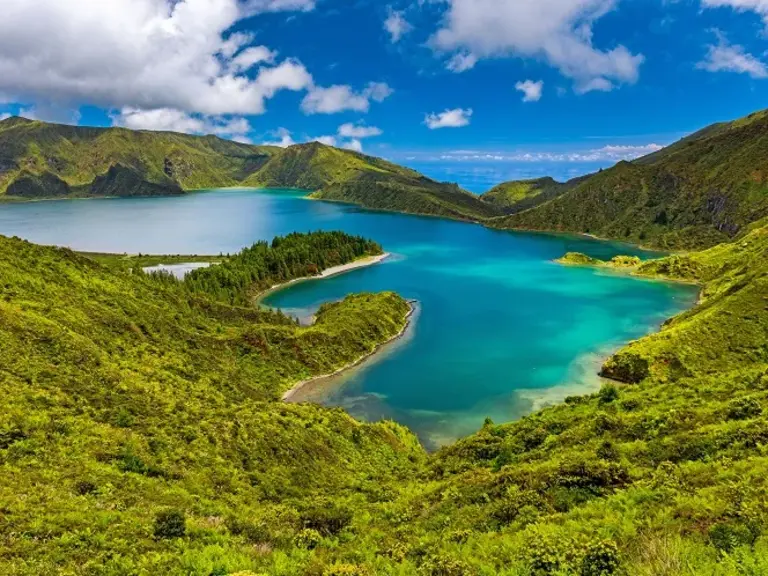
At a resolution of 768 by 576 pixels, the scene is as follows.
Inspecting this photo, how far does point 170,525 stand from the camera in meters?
22.4

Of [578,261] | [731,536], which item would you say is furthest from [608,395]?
[578,261]

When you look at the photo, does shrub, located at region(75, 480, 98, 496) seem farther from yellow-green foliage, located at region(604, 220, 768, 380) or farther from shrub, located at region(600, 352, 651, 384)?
shrub, located at region(600, 352, 651, 384)

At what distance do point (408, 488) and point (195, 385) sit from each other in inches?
1109

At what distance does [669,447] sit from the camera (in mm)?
28281

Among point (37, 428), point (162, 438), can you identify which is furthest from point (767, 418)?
point (37, 428)

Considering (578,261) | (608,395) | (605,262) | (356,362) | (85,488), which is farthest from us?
(578,261)

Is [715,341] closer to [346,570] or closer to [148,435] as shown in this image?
[346,570]

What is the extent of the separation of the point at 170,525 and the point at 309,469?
19.9 m

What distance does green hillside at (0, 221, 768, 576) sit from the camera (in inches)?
731

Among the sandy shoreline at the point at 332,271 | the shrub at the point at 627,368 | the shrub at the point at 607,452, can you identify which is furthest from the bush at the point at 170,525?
the sandy shoreline at the point at 332,271

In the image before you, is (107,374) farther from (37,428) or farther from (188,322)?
(188,322)

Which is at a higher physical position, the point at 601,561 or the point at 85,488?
the point at 601,561

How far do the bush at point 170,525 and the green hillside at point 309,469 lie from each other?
0.34 feet

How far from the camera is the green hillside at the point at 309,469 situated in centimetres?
1858
